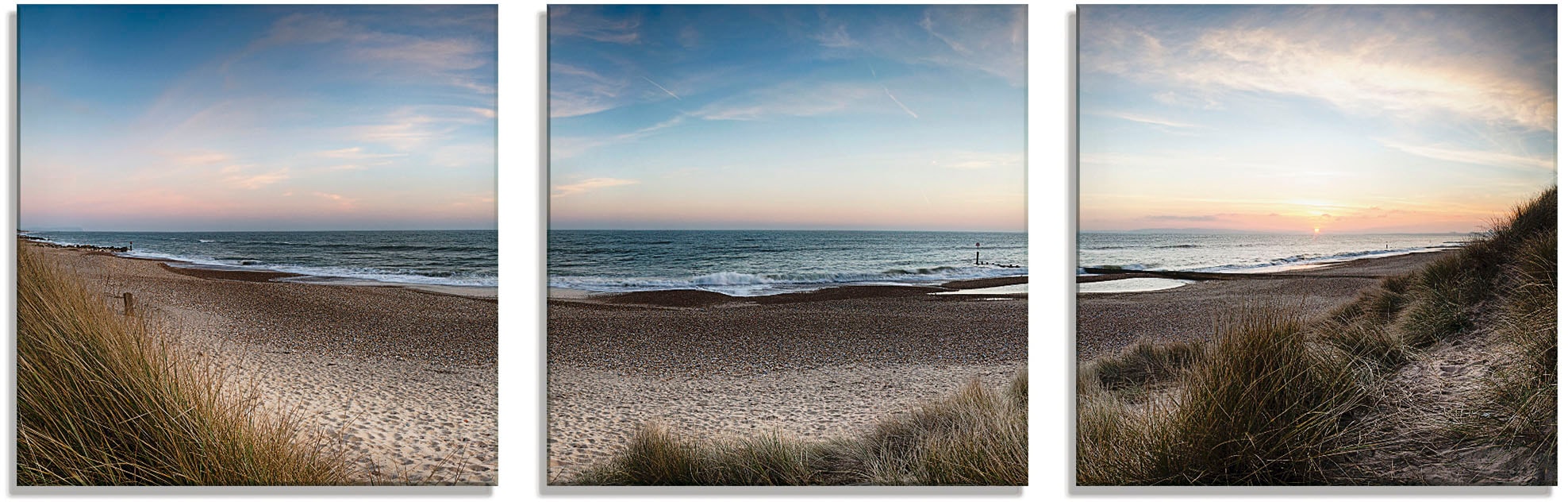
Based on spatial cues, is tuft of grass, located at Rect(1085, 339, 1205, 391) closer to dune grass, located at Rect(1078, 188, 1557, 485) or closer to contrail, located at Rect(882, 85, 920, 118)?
dune grass, located at Rect(1078, 188, 1557, 485)

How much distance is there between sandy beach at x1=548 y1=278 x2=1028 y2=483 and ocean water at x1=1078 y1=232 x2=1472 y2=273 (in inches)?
13.4

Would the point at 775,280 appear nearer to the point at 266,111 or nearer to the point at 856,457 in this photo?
the point at 856,457

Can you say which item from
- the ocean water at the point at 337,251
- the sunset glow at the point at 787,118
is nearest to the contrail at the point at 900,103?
the sunset glow at the point at 787,118

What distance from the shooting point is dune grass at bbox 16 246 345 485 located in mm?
1885

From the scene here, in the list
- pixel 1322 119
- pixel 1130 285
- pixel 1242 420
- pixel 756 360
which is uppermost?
pixel 1322 119

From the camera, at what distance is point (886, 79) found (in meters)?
2.73

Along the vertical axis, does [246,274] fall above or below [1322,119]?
below

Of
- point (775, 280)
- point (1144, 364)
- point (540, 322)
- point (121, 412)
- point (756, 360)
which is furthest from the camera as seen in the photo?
point (775, 280)

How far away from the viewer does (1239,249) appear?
2250mm

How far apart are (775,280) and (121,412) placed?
11.3 ft

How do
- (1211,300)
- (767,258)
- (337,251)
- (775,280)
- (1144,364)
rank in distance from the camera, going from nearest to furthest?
(1144,364) → (1211,300) → (337,251) → (767,258) → (775,280)

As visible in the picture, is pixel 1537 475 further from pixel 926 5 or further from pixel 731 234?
pixel 731 234

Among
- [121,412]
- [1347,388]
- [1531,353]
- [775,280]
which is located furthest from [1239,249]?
[121,412]

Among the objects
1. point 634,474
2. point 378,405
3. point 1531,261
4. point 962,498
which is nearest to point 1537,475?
point 1531,261
